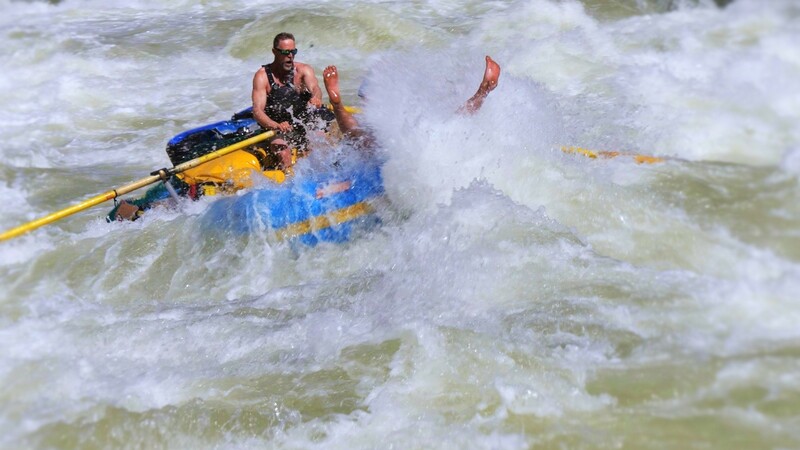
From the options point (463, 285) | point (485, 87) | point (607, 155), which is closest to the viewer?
point (463, 285)

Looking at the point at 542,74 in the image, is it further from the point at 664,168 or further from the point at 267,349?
the point at 267,349

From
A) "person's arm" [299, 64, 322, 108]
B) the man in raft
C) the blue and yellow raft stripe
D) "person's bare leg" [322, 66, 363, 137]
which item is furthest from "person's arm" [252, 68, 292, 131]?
the blue and yellow raft stripe

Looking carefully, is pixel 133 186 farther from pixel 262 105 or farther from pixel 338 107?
pixel 338 107

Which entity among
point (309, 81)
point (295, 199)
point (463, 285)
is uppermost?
point (309, 81)

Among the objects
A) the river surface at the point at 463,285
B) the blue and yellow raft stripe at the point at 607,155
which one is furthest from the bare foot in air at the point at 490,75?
the blue and yellow raft stripe at the point at 607,155

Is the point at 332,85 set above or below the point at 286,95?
above

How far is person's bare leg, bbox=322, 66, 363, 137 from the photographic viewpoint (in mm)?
5316

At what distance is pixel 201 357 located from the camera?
450 centimetres

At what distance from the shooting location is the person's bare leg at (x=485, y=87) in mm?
5387

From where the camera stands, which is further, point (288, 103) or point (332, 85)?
point (288, 103)

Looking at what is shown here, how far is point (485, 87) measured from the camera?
543 cm

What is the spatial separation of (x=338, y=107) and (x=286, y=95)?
0.60 meters

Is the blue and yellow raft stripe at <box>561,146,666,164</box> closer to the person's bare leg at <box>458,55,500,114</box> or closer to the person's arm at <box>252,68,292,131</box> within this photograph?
the person's bare leg at <box>458,55,500,114</box>

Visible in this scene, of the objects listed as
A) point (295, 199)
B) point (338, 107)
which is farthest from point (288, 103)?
point (295, 199)
